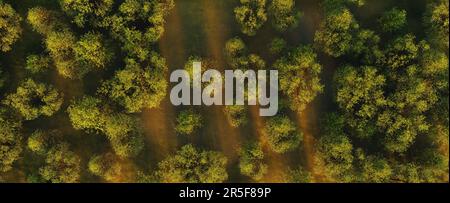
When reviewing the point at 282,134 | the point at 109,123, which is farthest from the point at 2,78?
the point at 282,134

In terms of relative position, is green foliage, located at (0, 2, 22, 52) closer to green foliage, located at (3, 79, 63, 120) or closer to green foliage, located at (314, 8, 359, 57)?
green foliage, located at (3, 79, 63, 120)

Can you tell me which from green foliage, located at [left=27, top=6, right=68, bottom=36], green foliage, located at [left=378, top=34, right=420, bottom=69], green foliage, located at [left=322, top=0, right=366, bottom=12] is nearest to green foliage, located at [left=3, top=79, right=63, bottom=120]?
green foliage, located at [left=27, top=6, right=68, bottom=36]

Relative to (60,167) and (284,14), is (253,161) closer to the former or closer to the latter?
(284,14)

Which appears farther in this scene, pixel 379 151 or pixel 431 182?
pixel 379 151

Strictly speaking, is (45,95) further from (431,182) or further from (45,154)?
(431,182)

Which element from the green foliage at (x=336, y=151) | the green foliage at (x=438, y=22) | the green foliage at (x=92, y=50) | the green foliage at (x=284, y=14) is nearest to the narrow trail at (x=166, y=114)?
the green foliage at (x=92, y=50)
